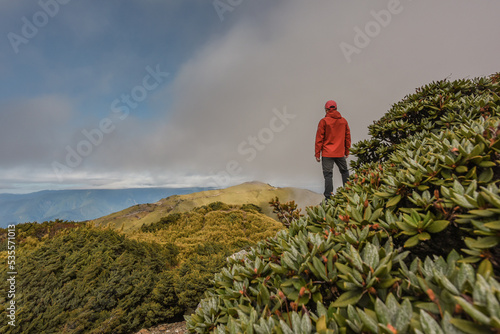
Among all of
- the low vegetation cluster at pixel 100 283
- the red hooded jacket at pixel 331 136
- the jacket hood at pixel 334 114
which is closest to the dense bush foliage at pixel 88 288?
the low vegetation cluster at pixel 100 283

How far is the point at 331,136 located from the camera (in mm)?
5953

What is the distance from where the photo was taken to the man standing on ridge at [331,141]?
19.4 ft

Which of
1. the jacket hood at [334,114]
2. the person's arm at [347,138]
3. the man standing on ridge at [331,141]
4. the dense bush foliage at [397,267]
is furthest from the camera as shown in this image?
the person's arm at [347,138]

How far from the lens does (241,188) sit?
30656 millimetres

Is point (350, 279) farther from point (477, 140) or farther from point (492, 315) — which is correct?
point (477, 140)

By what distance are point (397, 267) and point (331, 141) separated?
496 cm

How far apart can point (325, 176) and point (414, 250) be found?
4.30 meters

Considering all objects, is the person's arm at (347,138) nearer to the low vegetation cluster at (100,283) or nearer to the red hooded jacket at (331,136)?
the red hooded jacket at (331,136)

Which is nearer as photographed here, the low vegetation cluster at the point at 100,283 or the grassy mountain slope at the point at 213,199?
the low vegetation cluster at the point at 100,283

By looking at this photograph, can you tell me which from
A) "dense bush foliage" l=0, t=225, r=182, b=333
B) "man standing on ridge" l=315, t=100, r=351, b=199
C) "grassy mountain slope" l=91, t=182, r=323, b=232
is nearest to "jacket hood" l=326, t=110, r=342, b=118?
"man standing on ridge" l=315, t=100, r=351, b=199

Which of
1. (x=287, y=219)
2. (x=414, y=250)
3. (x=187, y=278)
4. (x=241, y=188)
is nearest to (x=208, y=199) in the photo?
(x=241, y=188)

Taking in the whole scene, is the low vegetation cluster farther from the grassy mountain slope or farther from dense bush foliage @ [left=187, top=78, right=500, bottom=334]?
the grassy mountain slope

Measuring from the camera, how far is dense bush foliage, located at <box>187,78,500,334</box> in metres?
0.96

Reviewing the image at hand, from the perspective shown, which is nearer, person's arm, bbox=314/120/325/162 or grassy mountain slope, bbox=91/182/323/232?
person's arm, bbox=314/120/325/162
